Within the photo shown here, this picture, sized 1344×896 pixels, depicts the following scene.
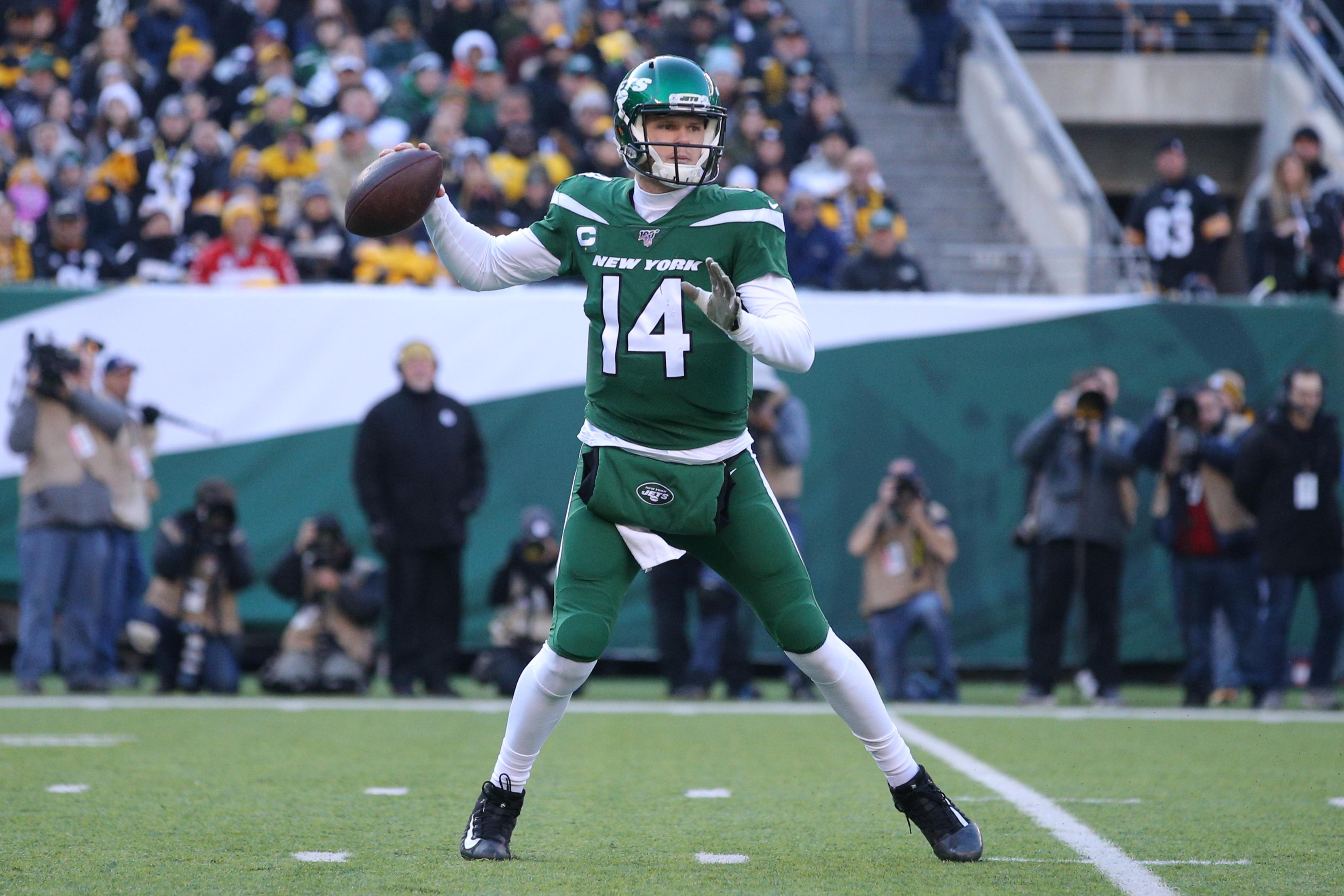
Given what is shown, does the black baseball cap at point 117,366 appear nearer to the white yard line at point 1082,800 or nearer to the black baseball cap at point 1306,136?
the white yard line at point 1082,800

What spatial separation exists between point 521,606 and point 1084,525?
9.55 ft

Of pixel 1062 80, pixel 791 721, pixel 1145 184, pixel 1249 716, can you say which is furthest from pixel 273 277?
pixel 1145 184

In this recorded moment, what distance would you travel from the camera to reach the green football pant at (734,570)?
402cm

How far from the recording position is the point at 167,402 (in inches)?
393

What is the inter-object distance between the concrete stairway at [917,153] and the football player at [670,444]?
786cm

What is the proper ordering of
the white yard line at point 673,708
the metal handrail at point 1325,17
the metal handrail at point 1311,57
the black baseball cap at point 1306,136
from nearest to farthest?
1. the white yard line at point 673,708
2. the black baseball cap at point 1306,136
3. the metal handrail at point 1311,57
4. the metal handrail at point 1325,17

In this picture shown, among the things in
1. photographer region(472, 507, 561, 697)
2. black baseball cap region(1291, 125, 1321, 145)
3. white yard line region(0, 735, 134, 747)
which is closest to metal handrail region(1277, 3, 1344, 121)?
black baseball cap region(1291, 125, 1321, 145)

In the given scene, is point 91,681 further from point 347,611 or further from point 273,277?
point 273,277

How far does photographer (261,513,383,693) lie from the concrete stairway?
16.0 feet

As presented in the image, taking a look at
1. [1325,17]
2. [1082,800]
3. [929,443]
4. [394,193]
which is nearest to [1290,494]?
[929,443]

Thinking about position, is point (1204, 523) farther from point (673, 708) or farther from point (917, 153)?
point (917, 153)

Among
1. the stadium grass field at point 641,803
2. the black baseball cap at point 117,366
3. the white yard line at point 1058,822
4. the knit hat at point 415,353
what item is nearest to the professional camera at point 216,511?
the black baseball cap at point 117,366

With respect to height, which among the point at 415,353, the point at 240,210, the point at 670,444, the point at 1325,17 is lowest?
the point at 670,444

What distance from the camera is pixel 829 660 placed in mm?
4066
